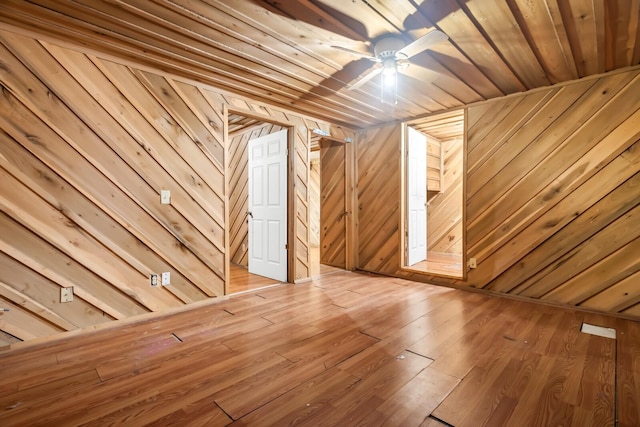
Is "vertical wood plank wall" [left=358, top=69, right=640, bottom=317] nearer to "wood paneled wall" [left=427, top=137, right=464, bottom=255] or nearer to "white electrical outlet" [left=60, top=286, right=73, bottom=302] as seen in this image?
"wood paneled wall" [left=427, top=137, right=464, bottom=255]

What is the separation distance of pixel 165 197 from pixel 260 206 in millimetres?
1751

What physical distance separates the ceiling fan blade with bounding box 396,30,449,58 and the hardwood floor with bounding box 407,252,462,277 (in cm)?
293

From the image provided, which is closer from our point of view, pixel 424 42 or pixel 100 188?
pixel 424 42

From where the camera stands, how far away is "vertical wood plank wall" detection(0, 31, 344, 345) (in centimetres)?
217

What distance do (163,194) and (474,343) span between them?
307 centimetres

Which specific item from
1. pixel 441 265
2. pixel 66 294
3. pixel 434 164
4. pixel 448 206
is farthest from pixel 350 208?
pixel 66 294

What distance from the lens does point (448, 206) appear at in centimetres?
609

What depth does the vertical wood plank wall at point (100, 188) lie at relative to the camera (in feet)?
7.13

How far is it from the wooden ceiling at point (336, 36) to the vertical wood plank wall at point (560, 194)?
312 mm

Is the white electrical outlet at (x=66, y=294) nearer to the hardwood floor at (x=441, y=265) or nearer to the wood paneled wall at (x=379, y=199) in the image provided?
the wood paneled wall at (x=379, y=199)

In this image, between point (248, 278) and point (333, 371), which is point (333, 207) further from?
point (333, 371)

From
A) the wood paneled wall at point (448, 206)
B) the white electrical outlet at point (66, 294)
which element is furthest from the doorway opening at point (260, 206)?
the wood paneled wall at point (448, 206)

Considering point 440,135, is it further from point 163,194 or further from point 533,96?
point 163,194

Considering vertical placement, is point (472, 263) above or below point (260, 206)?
below
